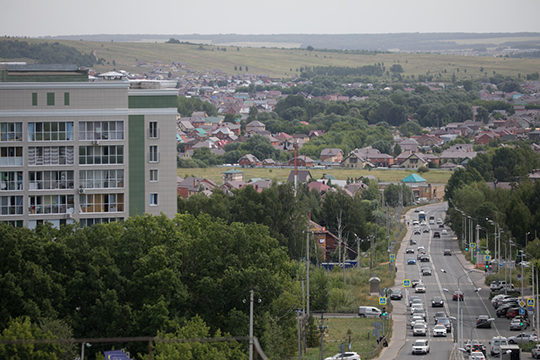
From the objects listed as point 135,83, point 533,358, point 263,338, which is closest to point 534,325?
point 533,358

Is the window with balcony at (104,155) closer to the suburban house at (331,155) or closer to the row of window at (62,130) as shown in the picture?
the row of window at (62,130)

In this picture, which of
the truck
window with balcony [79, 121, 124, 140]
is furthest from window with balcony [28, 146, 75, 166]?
the truck

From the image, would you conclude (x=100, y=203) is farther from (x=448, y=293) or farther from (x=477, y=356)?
(x=448, y=293)

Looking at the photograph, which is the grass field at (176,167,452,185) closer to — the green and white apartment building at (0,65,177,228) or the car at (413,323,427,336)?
the green and white apartment building at (0,65,177,228)

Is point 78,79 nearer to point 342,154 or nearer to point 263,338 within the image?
point 263,338

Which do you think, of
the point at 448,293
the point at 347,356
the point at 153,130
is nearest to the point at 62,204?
the point at 153,130

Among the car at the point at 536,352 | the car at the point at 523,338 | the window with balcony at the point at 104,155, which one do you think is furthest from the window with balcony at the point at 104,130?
the car at the point at 536,352
